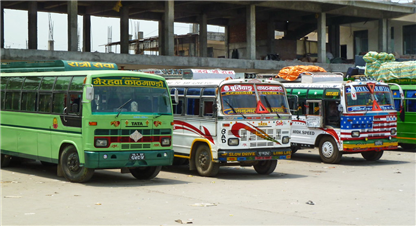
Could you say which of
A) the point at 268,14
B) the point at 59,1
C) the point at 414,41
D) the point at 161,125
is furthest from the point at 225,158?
the point at 414,41

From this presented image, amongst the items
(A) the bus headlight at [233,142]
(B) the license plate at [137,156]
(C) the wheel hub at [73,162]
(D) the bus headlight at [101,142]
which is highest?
(D) the bus headlight at [101,142]

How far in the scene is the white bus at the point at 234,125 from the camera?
47.2 feet

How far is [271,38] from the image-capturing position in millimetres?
56875

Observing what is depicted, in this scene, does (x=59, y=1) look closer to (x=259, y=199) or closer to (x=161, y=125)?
(x=161, y=125)

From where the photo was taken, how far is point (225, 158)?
14.2 meters

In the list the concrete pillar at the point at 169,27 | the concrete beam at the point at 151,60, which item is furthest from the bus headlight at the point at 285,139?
the concrete pillar at the point at 169,27

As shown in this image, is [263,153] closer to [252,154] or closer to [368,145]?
[252,154]

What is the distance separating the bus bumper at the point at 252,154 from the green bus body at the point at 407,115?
29.7 ft

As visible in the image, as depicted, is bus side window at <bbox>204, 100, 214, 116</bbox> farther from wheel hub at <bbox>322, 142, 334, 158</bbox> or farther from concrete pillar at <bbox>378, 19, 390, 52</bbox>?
concrete pillar at <bbox>378, 19, 390, 52</bbox>

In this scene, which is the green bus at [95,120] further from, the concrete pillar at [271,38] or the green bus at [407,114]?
the concrete pillar at [271,38]

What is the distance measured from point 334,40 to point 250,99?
47.7 metres

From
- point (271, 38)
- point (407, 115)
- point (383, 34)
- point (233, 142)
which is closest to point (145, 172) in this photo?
point (233, 142)

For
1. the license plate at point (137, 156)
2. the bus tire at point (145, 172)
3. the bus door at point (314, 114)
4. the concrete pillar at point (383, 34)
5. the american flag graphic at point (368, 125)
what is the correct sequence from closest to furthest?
the license plate at point (137, 156) < the bus tire at point (145, 172) < the american flag graphic at point (368, 125) < the bus door at point (314, 114) < the concrete pillar at point (383, 34)

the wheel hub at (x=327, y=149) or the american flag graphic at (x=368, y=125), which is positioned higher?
the american flag graphic at (x=368, y=125)
